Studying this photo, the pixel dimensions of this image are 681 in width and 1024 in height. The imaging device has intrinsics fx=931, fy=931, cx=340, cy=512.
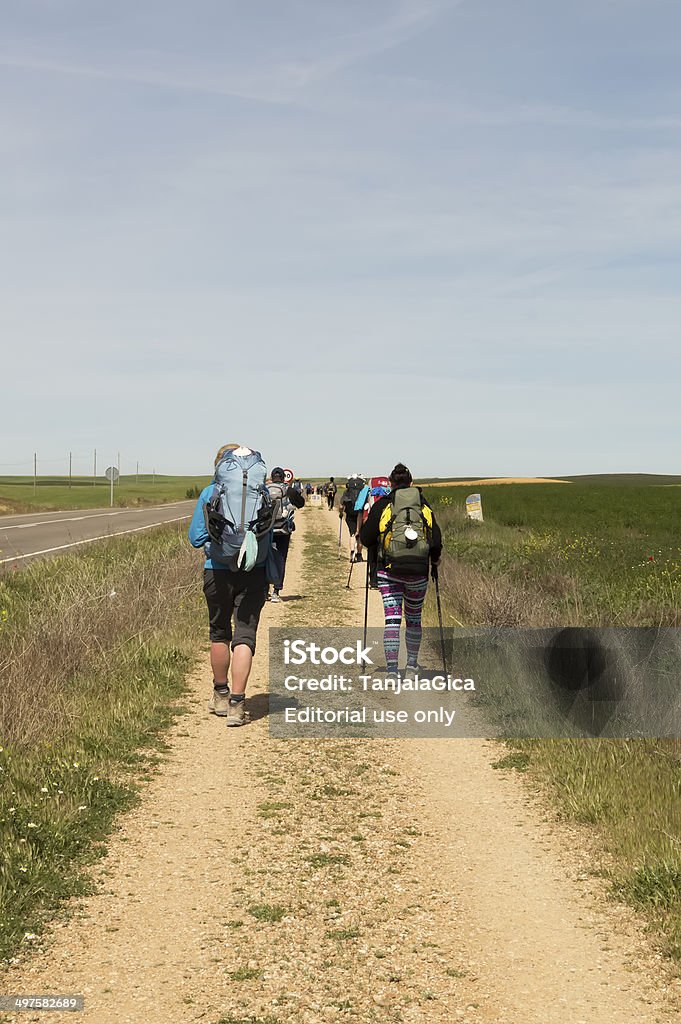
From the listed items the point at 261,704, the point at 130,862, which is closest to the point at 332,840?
the point at 130,862

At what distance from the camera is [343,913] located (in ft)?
14.3

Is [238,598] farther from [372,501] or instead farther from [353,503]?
[353,503]

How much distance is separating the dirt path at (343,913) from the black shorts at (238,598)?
1278 millimetres

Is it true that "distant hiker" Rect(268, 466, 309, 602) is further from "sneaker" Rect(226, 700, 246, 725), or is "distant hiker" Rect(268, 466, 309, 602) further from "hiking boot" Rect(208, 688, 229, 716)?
"sneaker" Rect(226, 700, 246, 725)

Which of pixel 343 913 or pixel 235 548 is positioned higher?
pixel 235 548

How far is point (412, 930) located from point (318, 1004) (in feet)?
2.43

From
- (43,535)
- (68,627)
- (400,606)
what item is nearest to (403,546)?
(400,606)

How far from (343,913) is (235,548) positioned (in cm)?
352

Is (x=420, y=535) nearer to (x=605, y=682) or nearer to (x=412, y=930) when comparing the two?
(x=605, y=682)

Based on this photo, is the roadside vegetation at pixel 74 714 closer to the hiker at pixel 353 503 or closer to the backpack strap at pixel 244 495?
the backpack strap at pixel 244 495

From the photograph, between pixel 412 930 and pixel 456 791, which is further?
pixel 456 791

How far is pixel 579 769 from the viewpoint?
249 inches

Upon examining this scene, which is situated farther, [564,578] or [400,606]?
[564,578]

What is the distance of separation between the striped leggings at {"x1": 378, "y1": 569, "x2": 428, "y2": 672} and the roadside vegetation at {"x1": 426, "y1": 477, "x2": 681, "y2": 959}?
5.28ft
